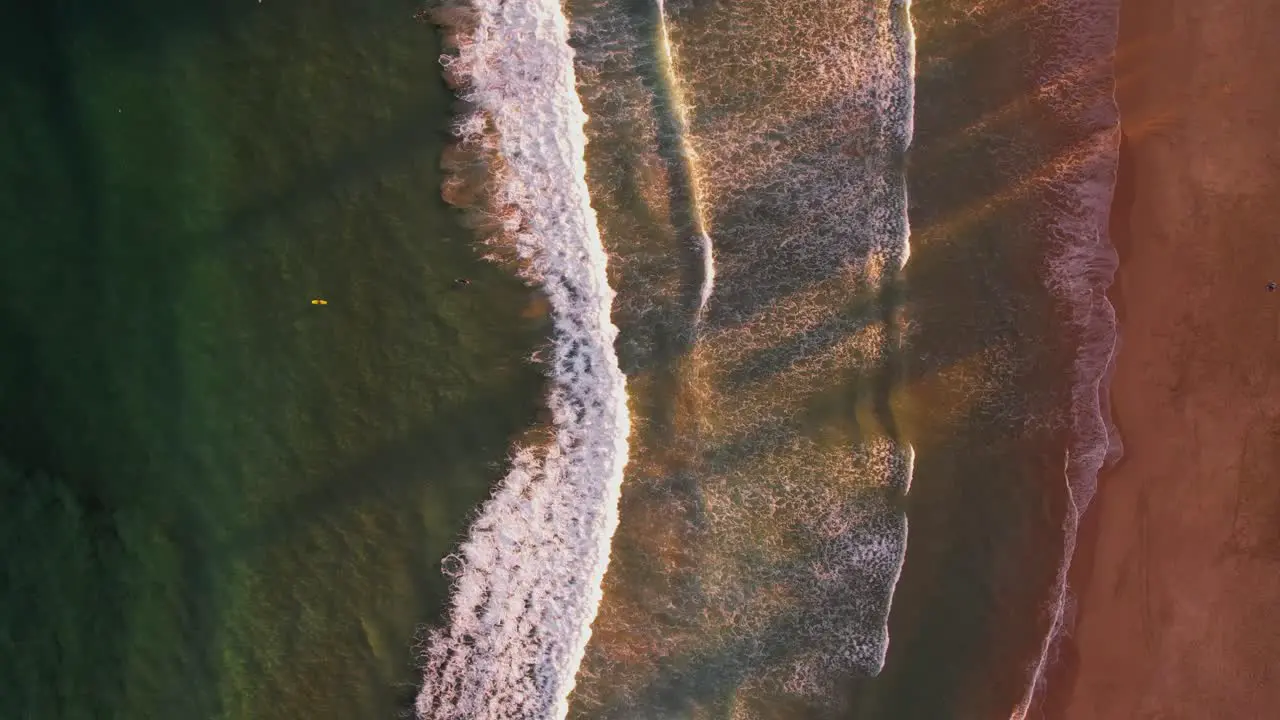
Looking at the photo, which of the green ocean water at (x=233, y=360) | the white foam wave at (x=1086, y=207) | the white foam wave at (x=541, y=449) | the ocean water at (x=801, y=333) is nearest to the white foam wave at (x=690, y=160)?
the ocean water at (x=801, y=333)

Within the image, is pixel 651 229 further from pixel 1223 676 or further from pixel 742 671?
pixel 1223 676

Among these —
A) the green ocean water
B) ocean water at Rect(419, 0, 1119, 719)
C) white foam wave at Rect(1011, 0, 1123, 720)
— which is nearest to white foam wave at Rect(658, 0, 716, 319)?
ocean water at Rect(419, 0, 1119, 719)

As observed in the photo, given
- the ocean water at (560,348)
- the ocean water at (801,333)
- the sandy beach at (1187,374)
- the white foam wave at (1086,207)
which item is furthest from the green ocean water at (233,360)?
the sandy beach at (1187,374)

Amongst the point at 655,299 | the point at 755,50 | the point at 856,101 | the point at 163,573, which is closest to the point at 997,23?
the point at 856,101

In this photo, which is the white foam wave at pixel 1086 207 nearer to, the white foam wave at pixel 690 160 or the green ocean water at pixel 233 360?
the white foam wave at pixel 690 160

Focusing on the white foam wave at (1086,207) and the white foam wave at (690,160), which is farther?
the white foam wave at (690,160)

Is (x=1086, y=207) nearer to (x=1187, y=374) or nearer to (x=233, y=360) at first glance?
(x=1187, y=374)

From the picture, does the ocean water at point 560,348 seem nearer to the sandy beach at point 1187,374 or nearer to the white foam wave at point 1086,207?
the white foam wave at point 1086,207
